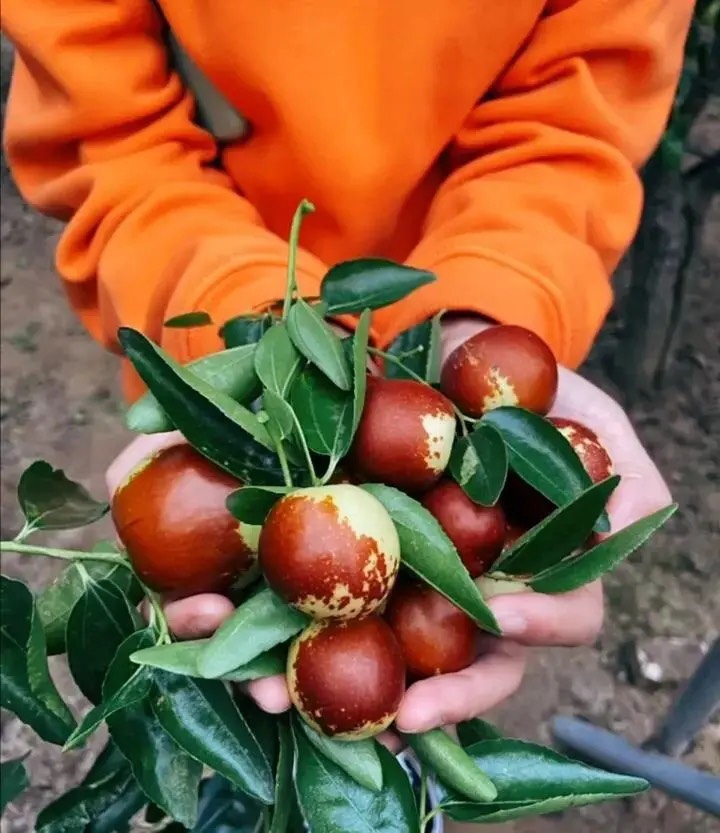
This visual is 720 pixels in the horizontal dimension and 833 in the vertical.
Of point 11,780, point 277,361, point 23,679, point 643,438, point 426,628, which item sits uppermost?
point 277,361

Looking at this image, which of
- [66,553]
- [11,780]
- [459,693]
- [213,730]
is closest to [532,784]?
[459,693]

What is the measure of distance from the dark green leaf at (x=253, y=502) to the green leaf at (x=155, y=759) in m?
0.10

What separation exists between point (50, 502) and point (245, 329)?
0.17 meters

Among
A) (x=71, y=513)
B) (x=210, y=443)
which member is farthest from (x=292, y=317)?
(x=71, y=513)

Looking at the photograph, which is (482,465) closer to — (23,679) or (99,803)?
(23,679)

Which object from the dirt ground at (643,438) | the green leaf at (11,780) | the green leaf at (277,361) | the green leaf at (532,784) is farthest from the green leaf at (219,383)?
the dirt ground at (643,438)

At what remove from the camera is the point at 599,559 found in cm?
54

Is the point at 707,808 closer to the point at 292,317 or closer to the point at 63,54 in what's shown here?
the point at 292,317

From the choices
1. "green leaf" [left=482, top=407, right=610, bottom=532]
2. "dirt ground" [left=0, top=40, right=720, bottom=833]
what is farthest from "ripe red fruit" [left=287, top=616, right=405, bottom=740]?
"dirt ground" [left=0, top=40, right=720, bottom=833]

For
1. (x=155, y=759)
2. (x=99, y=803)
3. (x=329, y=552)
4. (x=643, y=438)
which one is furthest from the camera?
(x=643, y=438)

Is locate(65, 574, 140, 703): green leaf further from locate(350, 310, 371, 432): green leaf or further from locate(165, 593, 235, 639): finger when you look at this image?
locate(350, 310, 371, 432): green leaf

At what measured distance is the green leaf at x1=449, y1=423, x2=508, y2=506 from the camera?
0.53 m

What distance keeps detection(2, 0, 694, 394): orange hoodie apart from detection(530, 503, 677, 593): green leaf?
0.85ft

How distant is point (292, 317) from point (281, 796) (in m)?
0.25
